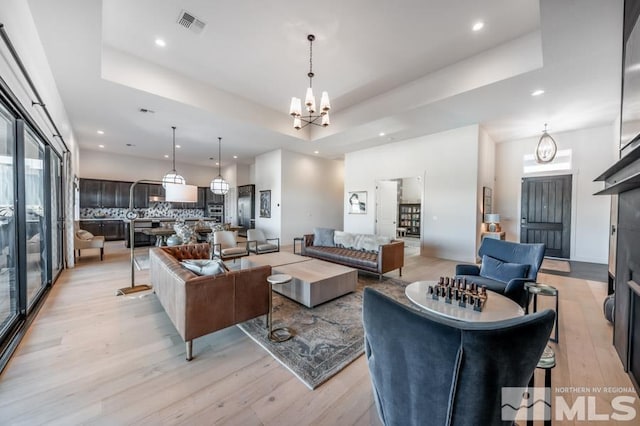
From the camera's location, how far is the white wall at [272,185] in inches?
323

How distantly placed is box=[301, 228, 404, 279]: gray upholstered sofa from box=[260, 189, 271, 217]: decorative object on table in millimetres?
3271

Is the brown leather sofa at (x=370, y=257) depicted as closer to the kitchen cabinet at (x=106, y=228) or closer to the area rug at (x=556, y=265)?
the area rug at (x=556, y=265)

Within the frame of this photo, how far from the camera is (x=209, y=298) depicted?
2.27 meters

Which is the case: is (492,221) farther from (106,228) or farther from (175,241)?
(106,228)

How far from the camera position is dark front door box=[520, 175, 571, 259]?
20.7ft

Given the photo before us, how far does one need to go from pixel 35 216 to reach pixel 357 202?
7.33 metres

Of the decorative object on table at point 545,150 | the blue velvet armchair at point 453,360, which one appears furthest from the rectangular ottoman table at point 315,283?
the decorative object on table at point 545,150

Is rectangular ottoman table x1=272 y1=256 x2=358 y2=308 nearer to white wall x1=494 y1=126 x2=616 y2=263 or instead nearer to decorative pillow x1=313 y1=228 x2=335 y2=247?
decorative pillow x1=313 y1=228 x2=335 y2=247

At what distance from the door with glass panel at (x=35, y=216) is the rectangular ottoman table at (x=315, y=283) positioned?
318 centimetres

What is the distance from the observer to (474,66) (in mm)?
3975

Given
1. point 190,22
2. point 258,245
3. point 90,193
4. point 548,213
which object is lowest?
point 258,245

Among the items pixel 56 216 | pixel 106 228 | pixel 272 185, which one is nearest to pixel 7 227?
pixel 56 216

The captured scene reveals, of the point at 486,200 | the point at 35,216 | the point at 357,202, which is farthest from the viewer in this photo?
the point at 357,202

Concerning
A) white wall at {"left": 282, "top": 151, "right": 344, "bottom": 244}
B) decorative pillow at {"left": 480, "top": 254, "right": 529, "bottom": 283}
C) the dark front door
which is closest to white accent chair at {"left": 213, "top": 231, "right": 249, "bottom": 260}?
white wall at {"left": 282, "top": 151, "right": 344, "bottom": 244}
